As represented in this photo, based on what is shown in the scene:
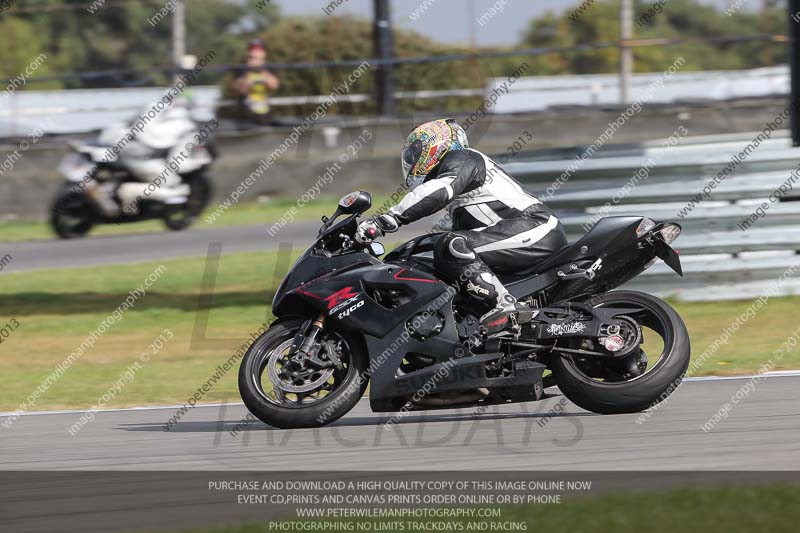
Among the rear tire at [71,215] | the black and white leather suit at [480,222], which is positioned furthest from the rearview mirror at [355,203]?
the rear tire at [71,215]

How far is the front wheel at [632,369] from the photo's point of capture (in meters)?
6.72

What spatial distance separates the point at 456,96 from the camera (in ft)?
77.3

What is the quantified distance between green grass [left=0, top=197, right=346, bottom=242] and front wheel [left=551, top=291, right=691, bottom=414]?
12088mm

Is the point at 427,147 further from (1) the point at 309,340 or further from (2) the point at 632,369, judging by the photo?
(2) the point at 632,369

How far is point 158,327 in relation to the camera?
12.3 meters

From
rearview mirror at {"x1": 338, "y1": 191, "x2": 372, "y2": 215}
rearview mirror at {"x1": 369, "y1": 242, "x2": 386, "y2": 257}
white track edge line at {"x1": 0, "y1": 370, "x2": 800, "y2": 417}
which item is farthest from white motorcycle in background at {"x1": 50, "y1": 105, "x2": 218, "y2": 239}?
rearview mirror at {"x1": 338, "y1": 191, "x2": 372, "y2": 215}

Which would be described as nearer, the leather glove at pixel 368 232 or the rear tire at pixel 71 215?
the leather glove at pixel 368 232

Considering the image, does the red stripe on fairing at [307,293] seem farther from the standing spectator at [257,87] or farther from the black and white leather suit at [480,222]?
the standing spectator at [257,87]

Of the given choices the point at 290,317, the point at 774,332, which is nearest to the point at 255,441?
the point at 290,317

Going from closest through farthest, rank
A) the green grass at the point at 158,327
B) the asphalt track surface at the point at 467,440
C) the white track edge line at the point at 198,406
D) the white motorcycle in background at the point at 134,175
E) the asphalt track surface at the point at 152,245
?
1. the asphalt track surface at the point at 467,440
2. the white track edge line at the point at 198,406
3. the green grass at the point at 158,327
4. the asphalt track surface at the point at 152,245
5. the white motorcycle in background at the point at 134,175

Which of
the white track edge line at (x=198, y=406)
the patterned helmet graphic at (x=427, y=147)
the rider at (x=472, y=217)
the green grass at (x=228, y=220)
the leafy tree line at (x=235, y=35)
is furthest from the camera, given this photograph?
the leafy tree line at (x=235, y=35)
